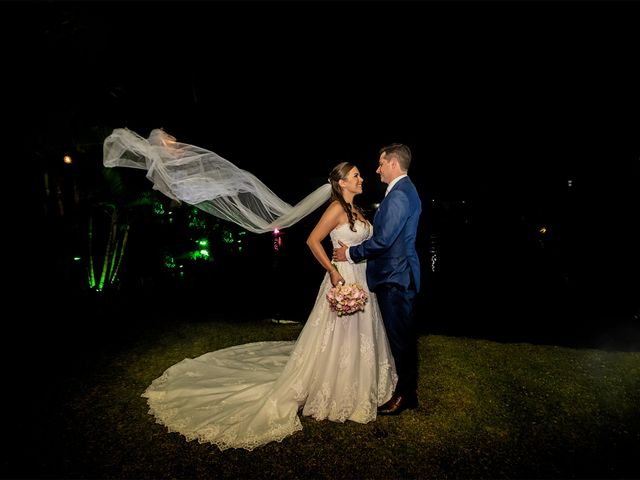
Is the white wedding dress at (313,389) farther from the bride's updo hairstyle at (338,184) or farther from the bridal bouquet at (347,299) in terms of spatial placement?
the bridal bouquet at (347,299)

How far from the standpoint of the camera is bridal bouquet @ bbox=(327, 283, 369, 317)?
321cm

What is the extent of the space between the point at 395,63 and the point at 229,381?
798cm

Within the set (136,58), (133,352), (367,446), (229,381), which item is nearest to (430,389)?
(367,446)

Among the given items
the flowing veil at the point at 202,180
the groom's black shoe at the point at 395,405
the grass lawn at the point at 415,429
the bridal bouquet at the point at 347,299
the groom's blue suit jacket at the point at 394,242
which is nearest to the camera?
the grass lawn at the point at 415,429

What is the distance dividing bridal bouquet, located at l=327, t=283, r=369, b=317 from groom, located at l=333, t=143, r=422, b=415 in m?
0.18

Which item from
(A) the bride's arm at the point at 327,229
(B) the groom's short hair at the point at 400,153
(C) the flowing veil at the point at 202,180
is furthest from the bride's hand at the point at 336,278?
(B) the groom's short hair at the point at 400,153

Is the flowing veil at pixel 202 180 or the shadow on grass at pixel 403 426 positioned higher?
the flowing veil at pixel 202 180

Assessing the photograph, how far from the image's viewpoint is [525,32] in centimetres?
747

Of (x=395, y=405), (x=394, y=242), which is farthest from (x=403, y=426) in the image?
(x=394, y=242)

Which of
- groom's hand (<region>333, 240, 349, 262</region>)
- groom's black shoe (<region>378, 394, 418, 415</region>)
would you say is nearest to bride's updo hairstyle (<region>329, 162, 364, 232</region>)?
groom's hand (<region>333, 240, 349, 262</region>)

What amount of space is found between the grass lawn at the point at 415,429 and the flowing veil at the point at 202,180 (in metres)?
2.23

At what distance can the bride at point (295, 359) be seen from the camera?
127 inches

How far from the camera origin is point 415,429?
10.3ft

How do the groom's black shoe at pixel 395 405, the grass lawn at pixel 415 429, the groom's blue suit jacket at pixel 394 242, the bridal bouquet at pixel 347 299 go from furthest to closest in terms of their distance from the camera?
the groom's black shoe at pixel 395 405, the bridal bouquet at pixel 347 299, the groom's blue suit jacket at pixel 394 242, the grass lawn at pixel 415 429
